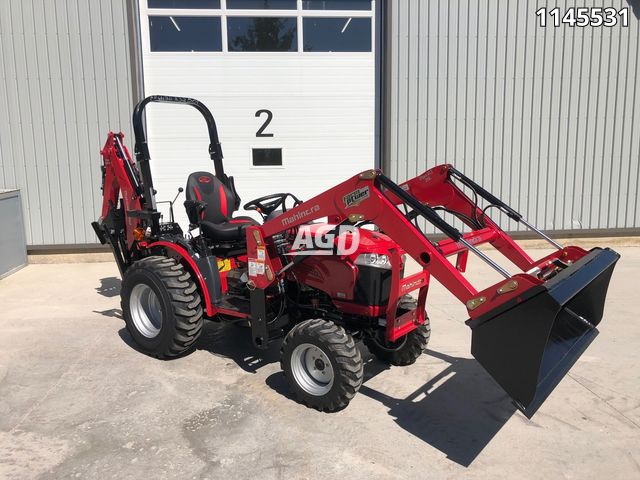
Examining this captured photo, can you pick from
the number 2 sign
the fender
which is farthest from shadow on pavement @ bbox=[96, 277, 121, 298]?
the number 2 sign

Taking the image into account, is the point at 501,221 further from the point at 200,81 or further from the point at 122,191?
the point at 122,191

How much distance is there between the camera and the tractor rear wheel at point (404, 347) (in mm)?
3826

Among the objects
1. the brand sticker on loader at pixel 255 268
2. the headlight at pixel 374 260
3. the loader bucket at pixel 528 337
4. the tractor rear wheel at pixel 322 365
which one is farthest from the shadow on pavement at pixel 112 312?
the loader bucket at pixel 528 337

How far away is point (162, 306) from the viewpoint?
4.04 m

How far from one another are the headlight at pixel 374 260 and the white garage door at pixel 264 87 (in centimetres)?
501

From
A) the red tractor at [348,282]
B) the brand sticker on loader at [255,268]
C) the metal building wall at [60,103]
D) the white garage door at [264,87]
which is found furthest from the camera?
the white garage door at [264,87]

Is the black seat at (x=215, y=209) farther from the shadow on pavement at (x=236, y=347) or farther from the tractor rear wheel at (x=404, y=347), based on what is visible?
the tractor rear wheel at (x=404, y=347)

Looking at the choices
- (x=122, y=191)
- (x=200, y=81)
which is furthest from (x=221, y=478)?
(x=200, y=81)

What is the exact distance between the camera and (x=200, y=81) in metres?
7.94

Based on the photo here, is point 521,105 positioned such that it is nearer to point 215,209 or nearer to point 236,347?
point 215,209

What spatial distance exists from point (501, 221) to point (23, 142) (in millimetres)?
7357

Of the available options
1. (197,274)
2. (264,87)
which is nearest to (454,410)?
(197,274)

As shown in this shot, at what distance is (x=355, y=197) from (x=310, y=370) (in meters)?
1.18

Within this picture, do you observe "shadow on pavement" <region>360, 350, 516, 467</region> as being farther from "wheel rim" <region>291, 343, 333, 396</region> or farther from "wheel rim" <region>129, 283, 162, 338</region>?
"wheel rim" <region>129, 283, 162, 338</region>
